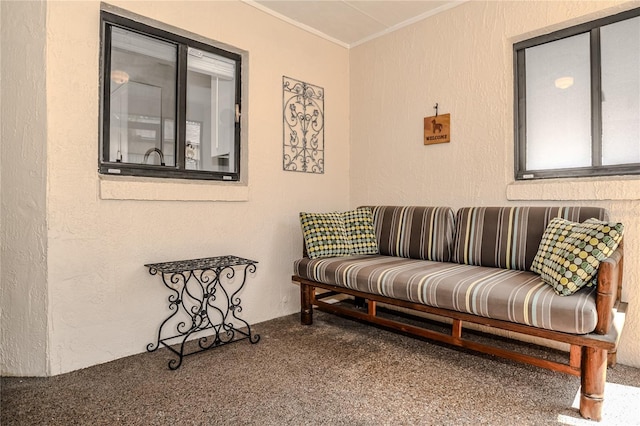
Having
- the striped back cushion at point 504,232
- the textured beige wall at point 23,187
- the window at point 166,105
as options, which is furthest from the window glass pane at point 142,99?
the striped back cushion at point 504,232

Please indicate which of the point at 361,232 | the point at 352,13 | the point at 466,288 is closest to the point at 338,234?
the point at 361,232

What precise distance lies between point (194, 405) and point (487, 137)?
8.45 ft

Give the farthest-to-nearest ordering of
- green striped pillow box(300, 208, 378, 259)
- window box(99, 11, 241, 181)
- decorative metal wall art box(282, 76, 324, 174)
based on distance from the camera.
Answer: decorative metal wall art box(282, 76, 324, 174) → green striped pillow box(300, 208, 378, 259) → window box(99, 11, 241, 181)

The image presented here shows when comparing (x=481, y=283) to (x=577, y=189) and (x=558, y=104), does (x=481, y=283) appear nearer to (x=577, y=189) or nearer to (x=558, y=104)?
(x=577, y=189)

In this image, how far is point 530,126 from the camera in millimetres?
2650

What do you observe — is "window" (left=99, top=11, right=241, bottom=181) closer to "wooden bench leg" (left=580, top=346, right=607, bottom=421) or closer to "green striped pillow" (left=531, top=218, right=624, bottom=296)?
"green striped pillow" (left=531, top=218, right=624, bottom=296)

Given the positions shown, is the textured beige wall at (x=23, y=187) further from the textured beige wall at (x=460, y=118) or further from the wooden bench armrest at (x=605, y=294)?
the wooden bench armrest at (x=605, y=294)

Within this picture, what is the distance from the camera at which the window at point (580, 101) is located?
2.25m

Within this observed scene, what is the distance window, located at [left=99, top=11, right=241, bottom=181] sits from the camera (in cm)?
234

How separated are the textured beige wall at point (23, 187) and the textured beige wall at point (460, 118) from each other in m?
2.53

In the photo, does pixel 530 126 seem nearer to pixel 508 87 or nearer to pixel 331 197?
pixel 508 87

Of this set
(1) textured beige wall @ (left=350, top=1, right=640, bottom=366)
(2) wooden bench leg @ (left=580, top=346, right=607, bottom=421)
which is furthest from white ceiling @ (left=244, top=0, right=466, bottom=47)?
(2) wooden bench leg @ (left=580, top=346, right=607, bottom=421)

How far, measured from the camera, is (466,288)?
1914 mm

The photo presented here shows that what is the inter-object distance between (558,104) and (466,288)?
157 cm
